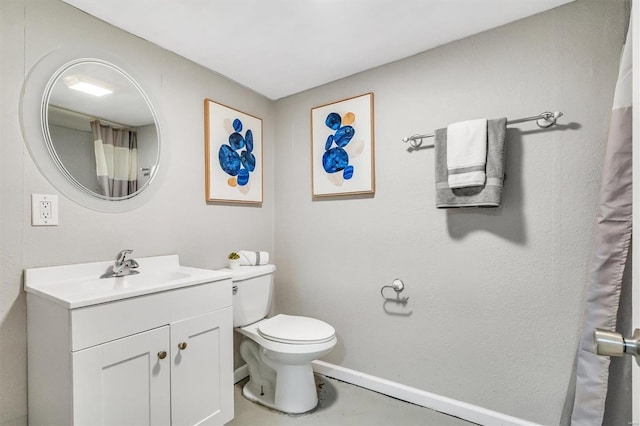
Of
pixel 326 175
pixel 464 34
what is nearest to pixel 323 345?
pixel 326 175

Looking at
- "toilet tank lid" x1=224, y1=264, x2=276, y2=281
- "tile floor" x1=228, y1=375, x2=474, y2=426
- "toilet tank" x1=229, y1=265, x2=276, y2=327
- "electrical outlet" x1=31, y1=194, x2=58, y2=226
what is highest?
"electrical outlet" x1=31, y1=194, x2=58, y2=226

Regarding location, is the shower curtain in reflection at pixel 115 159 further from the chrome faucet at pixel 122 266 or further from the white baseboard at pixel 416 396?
the white baseboard at pixel 416 396

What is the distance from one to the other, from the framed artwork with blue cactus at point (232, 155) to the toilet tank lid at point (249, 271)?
1.59 ft

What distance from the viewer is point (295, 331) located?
1.84 m

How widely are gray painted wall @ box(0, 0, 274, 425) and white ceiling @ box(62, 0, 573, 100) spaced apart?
0.39ft

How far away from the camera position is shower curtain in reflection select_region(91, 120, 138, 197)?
5.18 ft

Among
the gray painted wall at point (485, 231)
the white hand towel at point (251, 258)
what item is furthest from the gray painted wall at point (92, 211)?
the gray painted wall at point (485, 231)

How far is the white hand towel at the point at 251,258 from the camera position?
2.16m

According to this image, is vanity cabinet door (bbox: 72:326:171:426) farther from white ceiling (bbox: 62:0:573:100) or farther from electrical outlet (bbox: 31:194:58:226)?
white ceiling (bbox: 62:0:573:100)

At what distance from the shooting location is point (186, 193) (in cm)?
194

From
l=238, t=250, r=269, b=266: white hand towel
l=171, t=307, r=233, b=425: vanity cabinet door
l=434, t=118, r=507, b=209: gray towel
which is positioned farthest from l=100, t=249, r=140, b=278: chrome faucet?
l=434, t=118, r=507, b=209: gray towel

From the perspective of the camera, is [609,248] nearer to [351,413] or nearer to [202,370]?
[351,413]

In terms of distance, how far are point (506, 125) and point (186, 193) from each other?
183 centimetres

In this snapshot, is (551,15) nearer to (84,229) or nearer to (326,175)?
(326,175)
